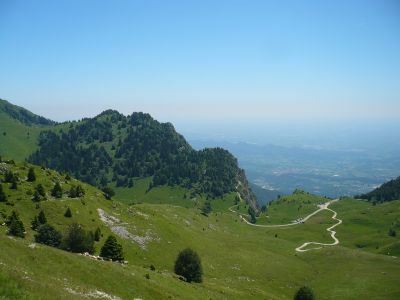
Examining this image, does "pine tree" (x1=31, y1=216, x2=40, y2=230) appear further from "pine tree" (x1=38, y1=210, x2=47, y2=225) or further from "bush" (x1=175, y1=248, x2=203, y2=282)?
"bush" (x1=175, y1=248, x2=203, y2=282)

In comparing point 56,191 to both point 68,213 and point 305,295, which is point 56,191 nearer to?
point 68,213

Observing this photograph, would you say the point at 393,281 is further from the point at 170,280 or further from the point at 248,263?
the point at 170,280

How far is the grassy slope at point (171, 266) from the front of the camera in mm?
43000

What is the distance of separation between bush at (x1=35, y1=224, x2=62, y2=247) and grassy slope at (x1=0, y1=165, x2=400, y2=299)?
3.46 m

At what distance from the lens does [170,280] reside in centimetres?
6141

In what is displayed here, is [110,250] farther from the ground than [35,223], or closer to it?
closer to it

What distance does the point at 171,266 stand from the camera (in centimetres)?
8312

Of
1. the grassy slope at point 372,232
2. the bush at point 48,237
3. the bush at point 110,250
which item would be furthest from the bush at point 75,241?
the grassy slope at point 372,232

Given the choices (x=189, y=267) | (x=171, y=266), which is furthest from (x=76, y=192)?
(x=189, y=267)

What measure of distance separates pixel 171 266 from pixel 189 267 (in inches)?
504

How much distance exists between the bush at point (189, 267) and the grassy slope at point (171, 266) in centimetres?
246

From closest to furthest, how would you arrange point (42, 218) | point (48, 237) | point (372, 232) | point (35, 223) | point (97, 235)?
point (48, 237)
point (35, 223)
point (42, 218)
point (97, 235)
point (372, 232)

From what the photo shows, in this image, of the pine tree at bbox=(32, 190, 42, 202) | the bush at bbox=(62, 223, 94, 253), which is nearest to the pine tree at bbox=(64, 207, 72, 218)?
the pine tree at bbox=(32, 190, 42, 202)

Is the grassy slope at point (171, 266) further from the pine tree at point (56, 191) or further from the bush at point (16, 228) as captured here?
the pine tree at point (56, 191)
